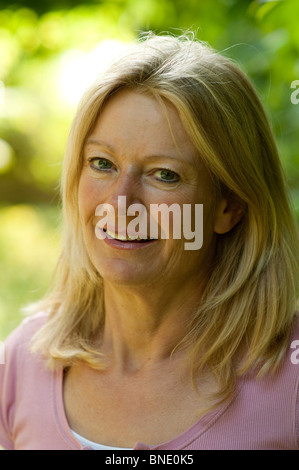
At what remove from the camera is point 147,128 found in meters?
1.83

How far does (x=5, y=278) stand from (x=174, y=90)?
4292mm

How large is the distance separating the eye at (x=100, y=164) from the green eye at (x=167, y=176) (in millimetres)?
141

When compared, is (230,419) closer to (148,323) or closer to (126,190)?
(148,323)

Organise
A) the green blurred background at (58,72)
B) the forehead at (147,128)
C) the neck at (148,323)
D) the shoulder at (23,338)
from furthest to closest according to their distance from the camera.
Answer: the green blurred background at (58,72)
the shoulder at (23,338)
the neck at (148,323)
the forehead at (147,128)

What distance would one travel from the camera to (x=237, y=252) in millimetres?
2051

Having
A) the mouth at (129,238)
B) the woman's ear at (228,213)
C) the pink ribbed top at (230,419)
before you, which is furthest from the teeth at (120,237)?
the pink ribbed top at (230,419)

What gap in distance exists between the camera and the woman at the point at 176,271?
1848mm

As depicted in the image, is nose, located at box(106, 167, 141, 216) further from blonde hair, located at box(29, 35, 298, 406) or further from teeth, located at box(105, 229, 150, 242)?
blonde hair, located at box(29, 35, 298, 406)

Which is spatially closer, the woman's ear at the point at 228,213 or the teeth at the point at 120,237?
the teeth at the point at 120,237

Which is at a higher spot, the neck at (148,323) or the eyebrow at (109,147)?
the eyebrow at (109,147)

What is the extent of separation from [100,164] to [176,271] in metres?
0.36

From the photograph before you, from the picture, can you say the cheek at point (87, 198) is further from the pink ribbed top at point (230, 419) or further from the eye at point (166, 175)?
the pink ribbed top at point (230, 419)

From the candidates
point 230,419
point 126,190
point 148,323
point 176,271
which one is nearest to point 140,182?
point 126,190

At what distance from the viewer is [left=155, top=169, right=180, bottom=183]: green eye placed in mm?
1859
